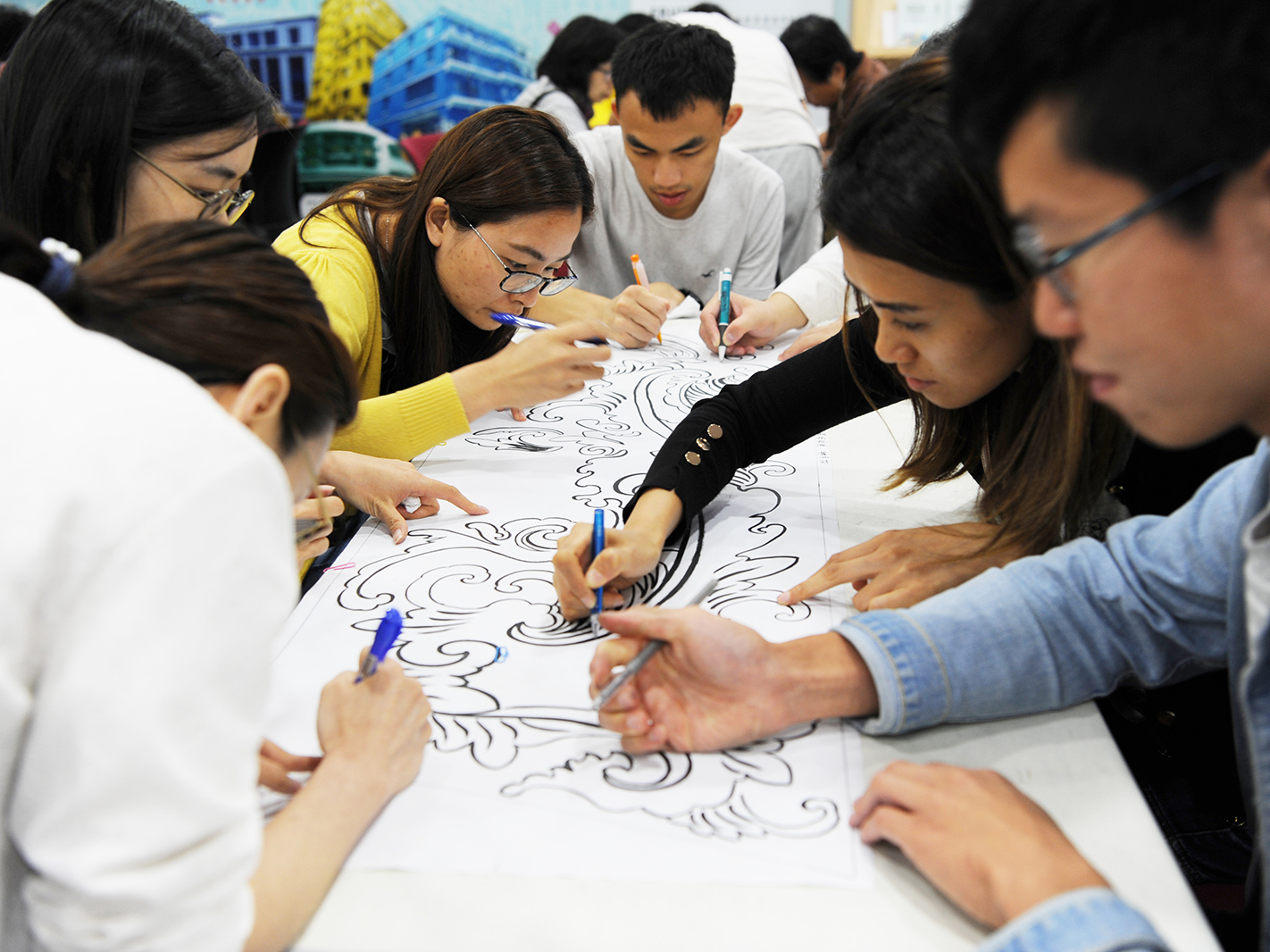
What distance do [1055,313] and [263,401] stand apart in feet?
1.78

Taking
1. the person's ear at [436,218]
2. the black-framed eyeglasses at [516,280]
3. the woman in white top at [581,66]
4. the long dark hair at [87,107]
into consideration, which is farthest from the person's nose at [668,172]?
the woman in white top at [581,66]

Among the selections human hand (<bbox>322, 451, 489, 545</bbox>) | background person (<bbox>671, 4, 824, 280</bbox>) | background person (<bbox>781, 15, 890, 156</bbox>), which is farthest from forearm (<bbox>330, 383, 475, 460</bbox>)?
background person (<bbox>781, 15, 890, 156</bbox>)

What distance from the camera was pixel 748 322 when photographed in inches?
77.7

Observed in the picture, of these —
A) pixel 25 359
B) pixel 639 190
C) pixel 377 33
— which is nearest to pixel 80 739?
pixel 25 359

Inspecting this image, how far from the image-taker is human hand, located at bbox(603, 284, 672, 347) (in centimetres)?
198

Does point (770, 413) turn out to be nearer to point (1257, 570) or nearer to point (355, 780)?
point (1257, 570)

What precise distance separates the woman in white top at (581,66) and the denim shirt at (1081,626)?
336cm

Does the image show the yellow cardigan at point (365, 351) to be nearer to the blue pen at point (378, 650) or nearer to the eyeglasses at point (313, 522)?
the eyeglasses at point (313, 522)

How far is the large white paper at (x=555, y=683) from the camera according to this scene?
0.67 metres

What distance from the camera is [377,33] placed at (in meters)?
4.68

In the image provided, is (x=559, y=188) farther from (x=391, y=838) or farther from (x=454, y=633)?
(x=391, y=838)

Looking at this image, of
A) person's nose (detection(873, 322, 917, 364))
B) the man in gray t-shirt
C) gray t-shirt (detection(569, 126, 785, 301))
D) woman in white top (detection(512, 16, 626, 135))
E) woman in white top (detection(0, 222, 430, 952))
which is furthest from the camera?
woman in white top (detection(512, 16, 626, 135))

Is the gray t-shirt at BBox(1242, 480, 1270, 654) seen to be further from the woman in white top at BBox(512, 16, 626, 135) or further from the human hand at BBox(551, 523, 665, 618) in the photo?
the woman in white top at BBox(512, 16, 626, 135)

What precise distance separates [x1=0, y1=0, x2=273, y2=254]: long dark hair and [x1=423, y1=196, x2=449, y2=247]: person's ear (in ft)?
1.42
